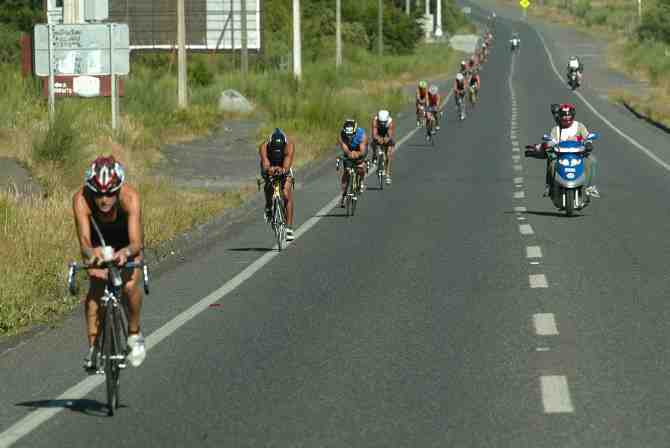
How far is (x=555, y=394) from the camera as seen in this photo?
9523 millimetres

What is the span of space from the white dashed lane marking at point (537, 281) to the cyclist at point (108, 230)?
6281mm

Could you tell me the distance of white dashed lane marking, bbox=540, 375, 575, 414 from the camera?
29.7ft

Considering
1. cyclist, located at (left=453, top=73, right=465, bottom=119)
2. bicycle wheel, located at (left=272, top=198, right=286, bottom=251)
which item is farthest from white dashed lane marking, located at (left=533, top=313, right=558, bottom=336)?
cyclist, located at (left=453, top=73, right=465, bottom=119)

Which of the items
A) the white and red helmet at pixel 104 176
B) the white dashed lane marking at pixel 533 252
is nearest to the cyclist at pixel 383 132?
the white dashed lane marking at pixel 533 252

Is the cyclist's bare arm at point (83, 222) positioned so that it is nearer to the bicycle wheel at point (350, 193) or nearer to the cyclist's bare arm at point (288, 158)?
the cyclist's bare arm at point (288, 158)

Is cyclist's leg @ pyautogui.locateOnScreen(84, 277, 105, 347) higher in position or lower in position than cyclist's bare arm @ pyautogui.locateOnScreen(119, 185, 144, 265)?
lower

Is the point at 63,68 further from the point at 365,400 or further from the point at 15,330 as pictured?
the point at 365,400

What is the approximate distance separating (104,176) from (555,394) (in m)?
2.88

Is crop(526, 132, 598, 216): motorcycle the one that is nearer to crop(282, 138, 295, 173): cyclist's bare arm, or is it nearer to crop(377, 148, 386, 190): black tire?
crop(282, 138, 295, 173): cyclist's bare arm

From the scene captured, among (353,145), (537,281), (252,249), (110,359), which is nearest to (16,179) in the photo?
(353,145)

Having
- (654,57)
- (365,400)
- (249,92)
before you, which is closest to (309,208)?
(365,400)

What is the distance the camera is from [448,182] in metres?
30.9

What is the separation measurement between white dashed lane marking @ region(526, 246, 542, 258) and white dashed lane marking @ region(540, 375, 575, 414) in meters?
7.73

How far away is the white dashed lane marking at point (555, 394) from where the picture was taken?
9062 millimetres
